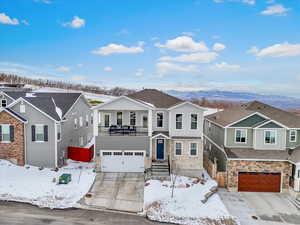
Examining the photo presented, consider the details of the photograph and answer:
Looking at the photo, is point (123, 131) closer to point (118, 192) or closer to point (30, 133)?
Result: point (118, 192)

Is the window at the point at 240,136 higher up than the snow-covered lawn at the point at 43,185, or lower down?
higher up

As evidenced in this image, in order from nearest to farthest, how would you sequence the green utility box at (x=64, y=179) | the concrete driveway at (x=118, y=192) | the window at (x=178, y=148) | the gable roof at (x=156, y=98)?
the concrete driveway at (x=118, y=192) → the green utility box at (x=64, y=179) → the window at (x=178, y=148) → the gable roof at (x=156, y=98)

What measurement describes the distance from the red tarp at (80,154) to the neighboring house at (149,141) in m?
3.02

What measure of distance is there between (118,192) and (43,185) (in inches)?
213

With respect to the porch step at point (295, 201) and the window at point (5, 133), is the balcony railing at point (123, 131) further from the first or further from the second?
the porch step at point (295, 201)

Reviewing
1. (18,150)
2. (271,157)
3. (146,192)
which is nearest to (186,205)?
(146,192)

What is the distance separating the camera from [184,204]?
45.1ft

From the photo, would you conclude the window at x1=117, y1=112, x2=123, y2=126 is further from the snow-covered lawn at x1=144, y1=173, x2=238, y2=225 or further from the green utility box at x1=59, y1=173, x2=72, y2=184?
the green utility box at x1=59, y1=173, x2=72, y2=184

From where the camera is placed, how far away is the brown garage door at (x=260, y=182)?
17.1 meters

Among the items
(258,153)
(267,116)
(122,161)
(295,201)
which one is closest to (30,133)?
(122,161)

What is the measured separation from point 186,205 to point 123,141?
7.36 metres

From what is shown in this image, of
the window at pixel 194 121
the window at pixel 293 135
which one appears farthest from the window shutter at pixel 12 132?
the window at pixel 293 135

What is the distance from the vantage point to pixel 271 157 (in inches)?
670

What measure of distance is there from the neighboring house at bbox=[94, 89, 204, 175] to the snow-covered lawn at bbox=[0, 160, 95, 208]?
7.77ft
